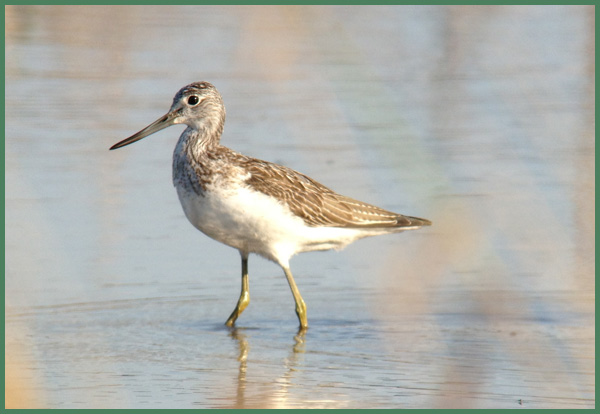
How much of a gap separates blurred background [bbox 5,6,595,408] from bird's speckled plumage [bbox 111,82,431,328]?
0.46m

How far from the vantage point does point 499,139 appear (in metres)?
12.3

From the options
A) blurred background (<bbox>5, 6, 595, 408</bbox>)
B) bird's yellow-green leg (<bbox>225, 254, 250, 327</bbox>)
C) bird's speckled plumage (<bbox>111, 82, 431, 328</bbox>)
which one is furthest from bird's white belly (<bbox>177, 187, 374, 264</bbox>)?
blurred background (<bbox>5, 6, 595, 408</bbox>)

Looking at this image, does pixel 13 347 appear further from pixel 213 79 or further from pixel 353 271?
pixel 213 79

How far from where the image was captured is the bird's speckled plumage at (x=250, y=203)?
26.2 feet

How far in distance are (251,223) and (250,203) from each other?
0.14 m

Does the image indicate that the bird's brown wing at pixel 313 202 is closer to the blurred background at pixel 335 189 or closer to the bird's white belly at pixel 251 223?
the bird's white belly at pixel 251 223

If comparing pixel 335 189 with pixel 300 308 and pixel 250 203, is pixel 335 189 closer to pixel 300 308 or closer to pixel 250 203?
pixel 300 308

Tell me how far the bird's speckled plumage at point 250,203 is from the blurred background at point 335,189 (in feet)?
1.50

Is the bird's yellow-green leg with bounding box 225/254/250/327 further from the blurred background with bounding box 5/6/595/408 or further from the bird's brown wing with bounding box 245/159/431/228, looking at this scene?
the bird's brown wing with bounding box 245/159/431/228

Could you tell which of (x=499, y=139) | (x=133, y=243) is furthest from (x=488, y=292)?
(x=499, y=139)

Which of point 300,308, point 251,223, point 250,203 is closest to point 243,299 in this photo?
point 300,308

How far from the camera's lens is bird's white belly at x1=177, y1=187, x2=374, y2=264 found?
7.95 meters

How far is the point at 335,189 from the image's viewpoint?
416 inches

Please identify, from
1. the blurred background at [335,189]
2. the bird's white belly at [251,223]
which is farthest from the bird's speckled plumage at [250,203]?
the blurred background at [335,189]
